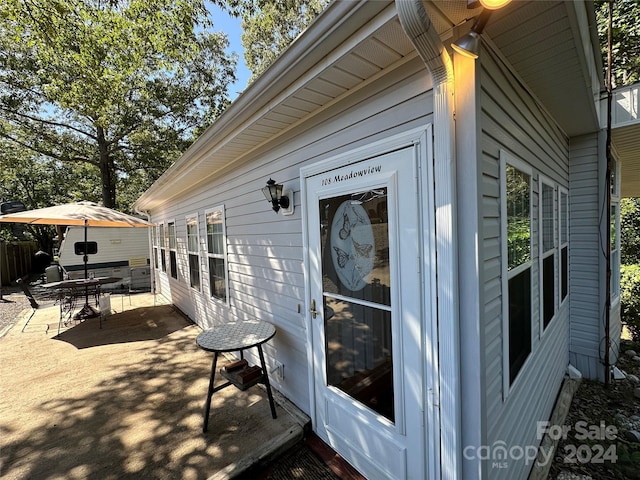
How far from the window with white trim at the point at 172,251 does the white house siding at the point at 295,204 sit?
2.47 m

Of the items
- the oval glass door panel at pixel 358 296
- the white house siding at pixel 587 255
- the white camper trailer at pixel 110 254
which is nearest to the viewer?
the oval glass door panel at pixel 358 296

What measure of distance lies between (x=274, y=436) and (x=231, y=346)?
0.82m

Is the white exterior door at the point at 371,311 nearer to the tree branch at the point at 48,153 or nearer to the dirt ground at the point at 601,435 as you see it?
the dirt ground at the point at 601,435

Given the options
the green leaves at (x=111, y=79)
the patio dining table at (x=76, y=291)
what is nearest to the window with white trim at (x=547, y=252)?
the green leaves at (x=111, y=79)

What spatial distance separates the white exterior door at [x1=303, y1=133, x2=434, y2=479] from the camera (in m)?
1.58

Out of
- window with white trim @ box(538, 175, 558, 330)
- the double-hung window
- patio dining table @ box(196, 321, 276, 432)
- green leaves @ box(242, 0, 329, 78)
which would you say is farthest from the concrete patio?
green leaves @ box(242, 0, 329, 78)

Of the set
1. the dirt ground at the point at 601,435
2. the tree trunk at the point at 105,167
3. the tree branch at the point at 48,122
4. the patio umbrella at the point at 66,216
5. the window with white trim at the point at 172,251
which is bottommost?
the dirt ground at the point at 601,435

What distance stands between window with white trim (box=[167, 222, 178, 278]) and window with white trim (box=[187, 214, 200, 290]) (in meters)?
1.22

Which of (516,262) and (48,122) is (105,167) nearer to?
(48,122)

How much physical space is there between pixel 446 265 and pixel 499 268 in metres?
0.46

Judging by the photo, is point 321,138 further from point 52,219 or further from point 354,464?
point 52,219

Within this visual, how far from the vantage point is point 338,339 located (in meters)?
2.13

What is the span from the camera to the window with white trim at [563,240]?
320 centimetres

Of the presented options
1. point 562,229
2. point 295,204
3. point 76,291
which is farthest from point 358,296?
point 76,291
